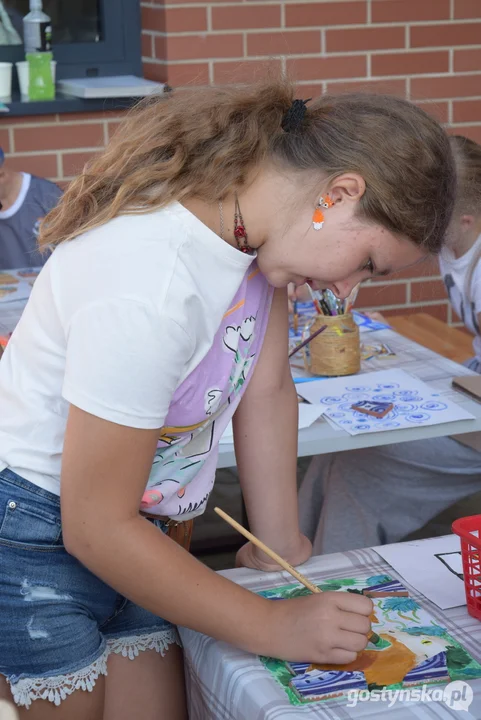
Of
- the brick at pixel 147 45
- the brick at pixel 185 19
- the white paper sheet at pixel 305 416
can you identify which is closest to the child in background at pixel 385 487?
the white paper sheet at pixel 305 416

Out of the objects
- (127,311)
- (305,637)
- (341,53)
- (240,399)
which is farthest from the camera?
(341,53)

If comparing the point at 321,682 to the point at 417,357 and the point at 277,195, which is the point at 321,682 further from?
the point at 417,357

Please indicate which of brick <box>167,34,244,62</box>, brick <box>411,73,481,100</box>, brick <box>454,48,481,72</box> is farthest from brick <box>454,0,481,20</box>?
brick <box>167,34,244,62</box>

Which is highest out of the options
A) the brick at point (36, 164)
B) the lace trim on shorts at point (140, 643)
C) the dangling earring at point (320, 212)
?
the dangling earring at point (320, 212)

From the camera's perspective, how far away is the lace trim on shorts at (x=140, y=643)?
4.62 feet

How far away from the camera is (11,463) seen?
1.24m

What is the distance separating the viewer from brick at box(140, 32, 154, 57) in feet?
13.0

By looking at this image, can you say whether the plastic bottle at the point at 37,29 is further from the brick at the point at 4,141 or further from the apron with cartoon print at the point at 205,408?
the apron with cartoon print at the point at 205,408

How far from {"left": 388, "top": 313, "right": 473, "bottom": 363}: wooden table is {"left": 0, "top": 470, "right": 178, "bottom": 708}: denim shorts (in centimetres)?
205

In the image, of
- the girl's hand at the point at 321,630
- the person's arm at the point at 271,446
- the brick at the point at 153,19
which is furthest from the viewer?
the brick at the point at 153,19

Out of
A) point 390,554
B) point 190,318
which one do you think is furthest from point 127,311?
point 390,554

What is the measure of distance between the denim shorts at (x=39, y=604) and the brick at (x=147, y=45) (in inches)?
120

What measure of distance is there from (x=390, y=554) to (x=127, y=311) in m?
0.64

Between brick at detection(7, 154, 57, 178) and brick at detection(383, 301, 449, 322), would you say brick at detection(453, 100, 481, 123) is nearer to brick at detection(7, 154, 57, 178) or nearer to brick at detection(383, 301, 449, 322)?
brick at detection(383, 301, 449, 322)
